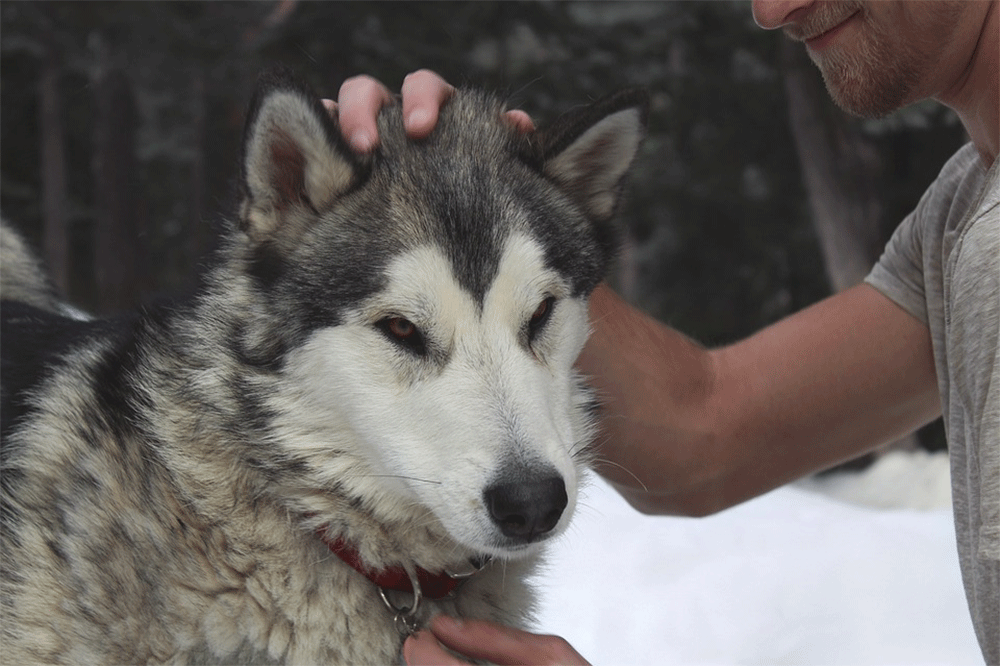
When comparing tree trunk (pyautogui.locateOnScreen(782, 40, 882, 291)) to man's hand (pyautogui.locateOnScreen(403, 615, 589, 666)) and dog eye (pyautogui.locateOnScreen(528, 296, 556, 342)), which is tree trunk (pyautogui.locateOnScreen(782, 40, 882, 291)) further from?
man's hand (pyautogui.locateOnScreen(403, 615, 589, 666))

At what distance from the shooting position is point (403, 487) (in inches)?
91.0

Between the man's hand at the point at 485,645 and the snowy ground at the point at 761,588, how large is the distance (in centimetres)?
110

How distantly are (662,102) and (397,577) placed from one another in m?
10.0

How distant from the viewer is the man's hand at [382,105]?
2.54m

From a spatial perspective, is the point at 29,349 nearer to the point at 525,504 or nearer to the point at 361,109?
the point at 361,109

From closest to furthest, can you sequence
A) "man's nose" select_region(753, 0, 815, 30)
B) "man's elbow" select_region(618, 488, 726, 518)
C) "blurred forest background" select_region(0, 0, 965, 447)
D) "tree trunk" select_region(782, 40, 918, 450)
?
1. "man's nose" select_region(753, 0, 815, 30)
2. "man's elbow" select_region(618, 488, 726, 518)
3. "tree trunk" select_region(782, 40, 918, 450)
4. "blurred forest background" select_region(0, 0, 965, 447)

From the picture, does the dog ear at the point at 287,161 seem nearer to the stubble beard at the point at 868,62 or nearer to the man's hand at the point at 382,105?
the man's hand at the point at 382,105

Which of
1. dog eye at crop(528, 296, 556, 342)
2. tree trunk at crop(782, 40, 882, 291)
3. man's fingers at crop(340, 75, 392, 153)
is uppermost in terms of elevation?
man's fingers at crop(340, 75, 392, 153)

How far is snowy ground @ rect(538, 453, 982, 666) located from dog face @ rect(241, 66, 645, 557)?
1340 mm

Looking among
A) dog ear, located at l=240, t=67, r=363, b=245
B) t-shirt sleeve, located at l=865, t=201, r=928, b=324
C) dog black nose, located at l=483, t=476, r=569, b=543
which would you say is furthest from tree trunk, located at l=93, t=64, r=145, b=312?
dog black nose, located at l=483, t=476, r=569, b=543

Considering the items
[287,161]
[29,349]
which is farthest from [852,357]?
[29,349]

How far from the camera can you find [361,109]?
261 centimetres

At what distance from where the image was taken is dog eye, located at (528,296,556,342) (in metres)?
2.42

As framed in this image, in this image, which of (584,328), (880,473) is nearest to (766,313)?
(880,473)
